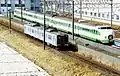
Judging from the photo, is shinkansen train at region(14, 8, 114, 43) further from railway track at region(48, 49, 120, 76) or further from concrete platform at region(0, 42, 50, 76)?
concrete platform at region(0, 42, 50, 76)

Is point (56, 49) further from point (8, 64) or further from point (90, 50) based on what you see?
point (8, 64)

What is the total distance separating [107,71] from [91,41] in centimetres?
1402

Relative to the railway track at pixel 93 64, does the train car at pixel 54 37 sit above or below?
above

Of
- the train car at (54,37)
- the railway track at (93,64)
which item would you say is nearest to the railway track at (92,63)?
the railway track at (93,64)

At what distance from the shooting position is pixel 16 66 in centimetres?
2553

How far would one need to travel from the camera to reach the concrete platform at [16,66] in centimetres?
2284

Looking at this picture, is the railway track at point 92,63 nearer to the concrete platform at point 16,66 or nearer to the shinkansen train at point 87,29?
the concrete platform at point 16,66

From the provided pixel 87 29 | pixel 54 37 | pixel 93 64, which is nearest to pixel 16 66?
pixel 93 64

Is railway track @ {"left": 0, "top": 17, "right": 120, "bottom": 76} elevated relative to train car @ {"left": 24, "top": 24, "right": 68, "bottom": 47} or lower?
lower

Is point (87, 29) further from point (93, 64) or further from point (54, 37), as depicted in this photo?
point (93, 64)

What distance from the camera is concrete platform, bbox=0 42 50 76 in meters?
22.8

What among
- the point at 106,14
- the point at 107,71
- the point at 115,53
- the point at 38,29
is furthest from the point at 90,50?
the point at 106,14

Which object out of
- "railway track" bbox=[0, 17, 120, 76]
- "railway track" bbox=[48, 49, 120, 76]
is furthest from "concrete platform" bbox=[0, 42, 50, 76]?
"railway track" bbox=[0, 17, 120, 76]

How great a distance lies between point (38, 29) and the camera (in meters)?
40.2
